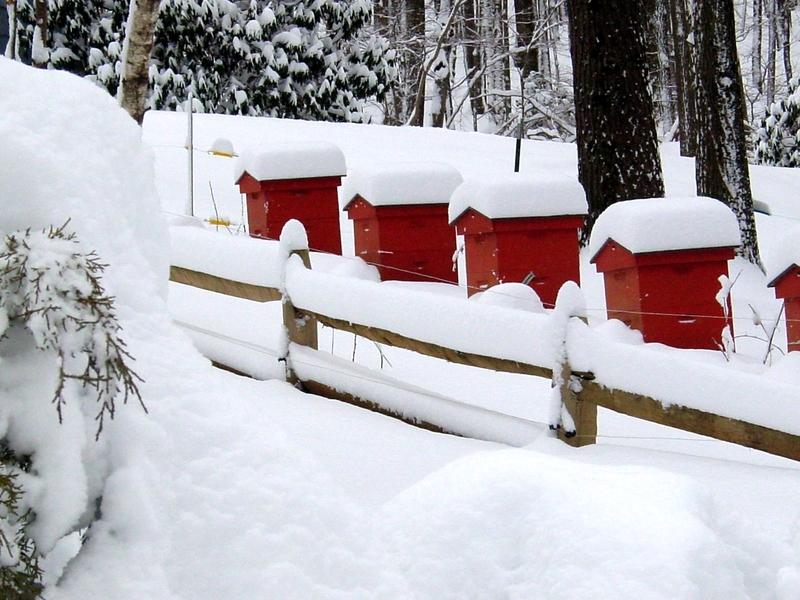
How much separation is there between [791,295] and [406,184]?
2.62 meters

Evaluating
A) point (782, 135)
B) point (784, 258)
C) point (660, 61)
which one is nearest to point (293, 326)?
point (784, 258)

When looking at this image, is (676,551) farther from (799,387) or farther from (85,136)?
(799,387)

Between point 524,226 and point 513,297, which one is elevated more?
point 524,226

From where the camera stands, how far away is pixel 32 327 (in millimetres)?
1583

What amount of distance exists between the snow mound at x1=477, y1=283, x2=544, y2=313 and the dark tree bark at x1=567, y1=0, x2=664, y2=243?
11.0 feet

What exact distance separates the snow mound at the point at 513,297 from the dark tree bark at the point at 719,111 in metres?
5.11

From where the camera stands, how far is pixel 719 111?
33.6 feet

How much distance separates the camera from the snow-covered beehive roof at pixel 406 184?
6.76 m

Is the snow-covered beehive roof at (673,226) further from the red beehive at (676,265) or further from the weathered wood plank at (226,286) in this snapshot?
the weathered wood plank at (226,286)

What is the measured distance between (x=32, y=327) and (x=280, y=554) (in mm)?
586

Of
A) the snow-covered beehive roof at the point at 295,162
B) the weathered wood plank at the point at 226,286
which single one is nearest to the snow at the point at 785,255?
the weathered wood plank at the point at 226,286

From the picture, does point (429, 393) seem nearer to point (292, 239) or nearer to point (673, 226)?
point (292, 239)

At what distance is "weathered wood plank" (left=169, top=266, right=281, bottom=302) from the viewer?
17.5 feet

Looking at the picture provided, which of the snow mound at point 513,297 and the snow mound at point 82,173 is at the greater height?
the snow mound at point 82,173
